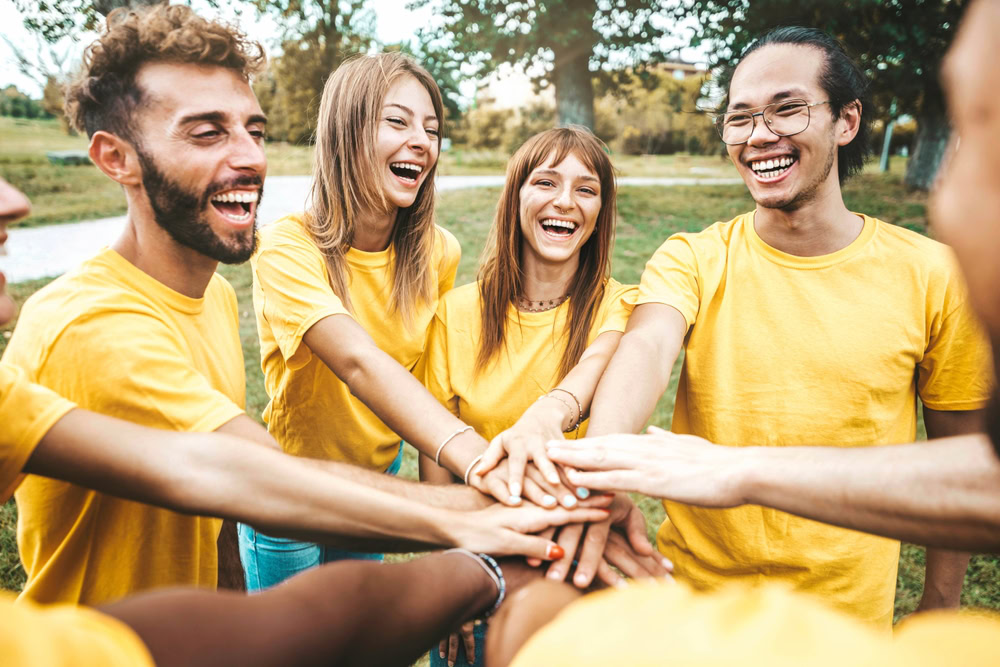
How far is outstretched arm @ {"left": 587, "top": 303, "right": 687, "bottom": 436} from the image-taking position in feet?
7.75

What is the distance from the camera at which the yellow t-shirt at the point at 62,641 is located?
75 cm

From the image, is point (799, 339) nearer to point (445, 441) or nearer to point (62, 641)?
point (445, 441)

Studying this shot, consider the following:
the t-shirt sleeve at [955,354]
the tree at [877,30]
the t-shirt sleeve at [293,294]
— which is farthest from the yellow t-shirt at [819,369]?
the tree at [877,30]

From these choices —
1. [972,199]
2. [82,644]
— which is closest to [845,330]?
[972,199]

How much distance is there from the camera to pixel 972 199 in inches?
35.6

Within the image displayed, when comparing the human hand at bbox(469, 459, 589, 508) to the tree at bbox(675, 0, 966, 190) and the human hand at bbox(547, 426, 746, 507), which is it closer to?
the human hand at bbox(547, 426, 746, 507)

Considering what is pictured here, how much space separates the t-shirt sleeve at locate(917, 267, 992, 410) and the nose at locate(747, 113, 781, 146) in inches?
31.8

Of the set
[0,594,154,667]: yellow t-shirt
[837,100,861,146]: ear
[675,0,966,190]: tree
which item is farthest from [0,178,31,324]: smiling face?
[675,0,966,190]: tree

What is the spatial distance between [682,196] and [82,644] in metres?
16.6

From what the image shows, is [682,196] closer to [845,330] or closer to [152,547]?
[845,330]

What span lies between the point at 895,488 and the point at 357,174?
2.53 meters

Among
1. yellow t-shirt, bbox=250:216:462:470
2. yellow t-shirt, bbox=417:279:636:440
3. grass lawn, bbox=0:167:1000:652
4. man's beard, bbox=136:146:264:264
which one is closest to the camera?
man's beard, bbox=136:146:264:264

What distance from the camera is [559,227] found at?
3.06 metres

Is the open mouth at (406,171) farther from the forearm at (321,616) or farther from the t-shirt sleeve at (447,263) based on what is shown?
the forearm at (321,616)
